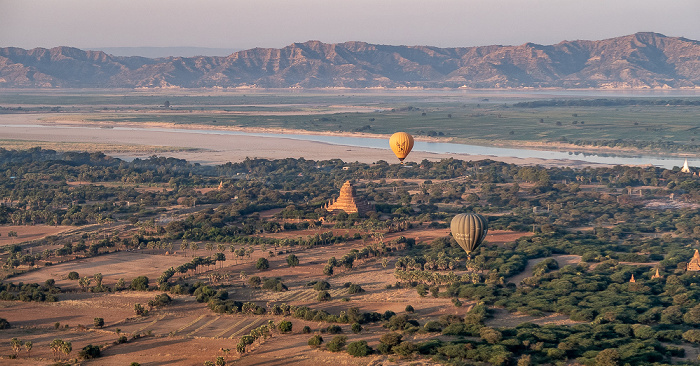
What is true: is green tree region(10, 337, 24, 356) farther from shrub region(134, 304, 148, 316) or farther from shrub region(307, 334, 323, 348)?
shrub region(307, 334, 323, 348)

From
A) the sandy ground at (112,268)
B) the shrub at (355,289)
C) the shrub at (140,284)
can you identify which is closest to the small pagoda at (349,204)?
the sandy ground at (112,268)

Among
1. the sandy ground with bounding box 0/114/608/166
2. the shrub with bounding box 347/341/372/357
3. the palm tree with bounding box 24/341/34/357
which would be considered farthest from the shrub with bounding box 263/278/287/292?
the sandy ground with bounding box 0/114/608/166

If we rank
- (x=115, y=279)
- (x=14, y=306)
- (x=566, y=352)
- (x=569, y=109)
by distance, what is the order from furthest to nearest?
1. (x=569, y=109)
2. (x=115, y=279)
3. (x=14, y=306)
4. (x=566, y=352)

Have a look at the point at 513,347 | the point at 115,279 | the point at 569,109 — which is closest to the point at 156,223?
the point at 115,279

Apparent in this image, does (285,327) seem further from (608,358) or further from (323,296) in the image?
(608,358)

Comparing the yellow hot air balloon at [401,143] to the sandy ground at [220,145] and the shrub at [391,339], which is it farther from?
the sandy ground at [220,145]

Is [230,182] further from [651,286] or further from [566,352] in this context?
[566,352]

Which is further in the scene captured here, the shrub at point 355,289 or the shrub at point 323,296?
the shrub at point 355,289
